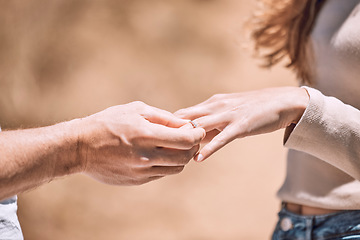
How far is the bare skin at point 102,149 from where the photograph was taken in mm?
719

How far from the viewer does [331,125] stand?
82cm

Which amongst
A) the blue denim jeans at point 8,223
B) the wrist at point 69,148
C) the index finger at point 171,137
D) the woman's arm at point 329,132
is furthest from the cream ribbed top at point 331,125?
the blue denim jeans at point 8,223

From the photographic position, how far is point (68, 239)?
8.54 feet

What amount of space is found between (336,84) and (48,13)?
233 cm

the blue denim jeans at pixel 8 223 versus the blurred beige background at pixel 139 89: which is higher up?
the blue denim jeans at pixel 8 223

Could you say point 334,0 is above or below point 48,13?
above

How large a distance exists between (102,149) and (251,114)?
0.27 metres

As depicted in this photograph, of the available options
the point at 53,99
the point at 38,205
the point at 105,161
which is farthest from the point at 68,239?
the point at 105,161

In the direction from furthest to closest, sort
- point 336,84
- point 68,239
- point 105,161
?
point 68,239, point 336,84, point 105,161

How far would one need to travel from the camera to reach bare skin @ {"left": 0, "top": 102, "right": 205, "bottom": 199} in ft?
2.36

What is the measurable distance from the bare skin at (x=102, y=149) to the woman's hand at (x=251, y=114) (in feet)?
0.11

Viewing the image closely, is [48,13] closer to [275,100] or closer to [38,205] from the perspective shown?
[38,205]

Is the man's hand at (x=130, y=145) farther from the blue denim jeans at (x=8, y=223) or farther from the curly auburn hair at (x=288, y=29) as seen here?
the curly auburn hair at (x=288, y=29)

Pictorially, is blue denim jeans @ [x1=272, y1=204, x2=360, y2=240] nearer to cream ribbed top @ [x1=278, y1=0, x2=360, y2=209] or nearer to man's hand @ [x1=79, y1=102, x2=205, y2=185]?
cream ribbed top @ [x1=278, y1=0, x2=360, y2=209]
